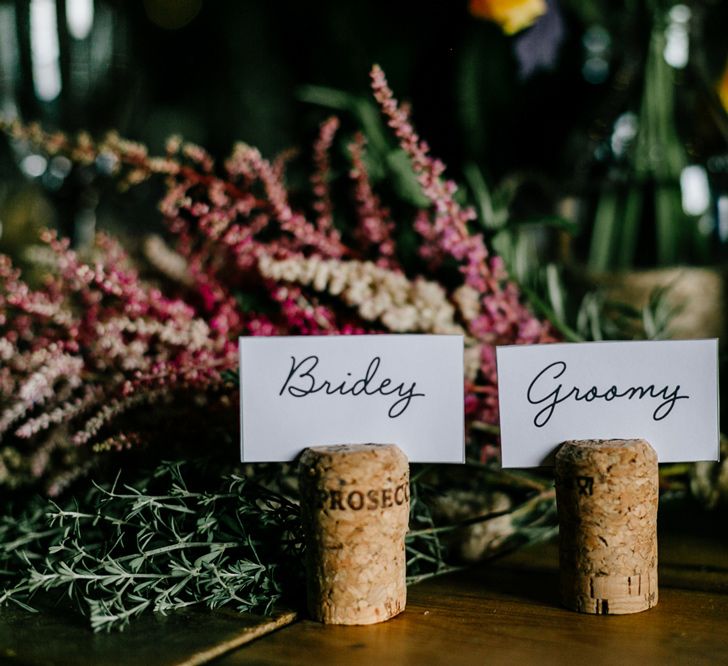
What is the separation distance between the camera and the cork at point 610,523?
1.46 ft

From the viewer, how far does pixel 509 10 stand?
26.7 inches

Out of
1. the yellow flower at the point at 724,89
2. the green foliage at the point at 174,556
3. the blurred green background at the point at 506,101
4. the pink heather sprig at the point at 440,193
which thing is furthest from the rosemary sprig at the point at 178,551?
the yellow flower at the point at 724,89

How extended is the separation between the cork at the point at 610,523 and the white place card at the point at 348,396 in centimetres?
7

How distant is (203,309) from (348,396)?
0.25 metres

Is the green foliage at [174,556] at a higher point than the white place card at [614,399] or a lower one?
lower

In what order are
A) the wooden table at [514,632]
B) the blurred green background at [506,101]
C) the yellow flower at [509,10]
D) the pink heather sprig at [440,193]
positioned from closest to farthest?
the wooden table at [514,632]
the pink heather sprig at [440,193]
the yellow flower at [509,10]
the blurred green background at [506,101]

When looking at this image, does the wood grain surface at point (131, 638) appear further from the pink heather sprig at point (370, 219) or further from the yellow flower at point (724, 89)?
the yellow flower at point (724, 89)

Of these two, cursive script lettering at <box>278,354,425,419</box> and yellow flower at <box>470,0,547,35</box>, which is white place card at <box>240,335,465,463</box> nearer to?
cursive script lettering at <box>278,354,425,419</box>

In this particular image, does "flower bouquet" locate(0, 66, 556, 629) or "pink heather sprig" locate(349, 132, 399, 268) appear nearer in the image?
"flower bouquet" locate(0, 66, 556, 629)

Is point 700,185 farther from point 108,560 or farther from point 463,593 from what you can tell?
point 108,560

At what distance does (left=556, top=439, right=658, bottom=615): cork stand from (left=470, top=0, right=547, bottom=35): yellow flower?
1.30 ft

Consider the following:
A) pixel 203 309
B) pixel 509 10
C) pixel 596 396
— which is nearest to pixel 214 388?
pixel 203 309

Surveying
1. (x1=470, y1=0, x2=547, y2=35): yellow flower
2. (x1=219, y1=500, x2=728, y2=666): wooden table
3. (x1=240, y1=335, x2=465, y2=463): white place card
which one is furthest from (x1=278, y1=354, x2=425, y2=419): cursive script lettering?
(x1=470, y1=0, x2=547, y2=35): yellow flower

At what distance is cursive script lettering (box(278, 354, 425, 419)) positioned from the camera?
0.48m
